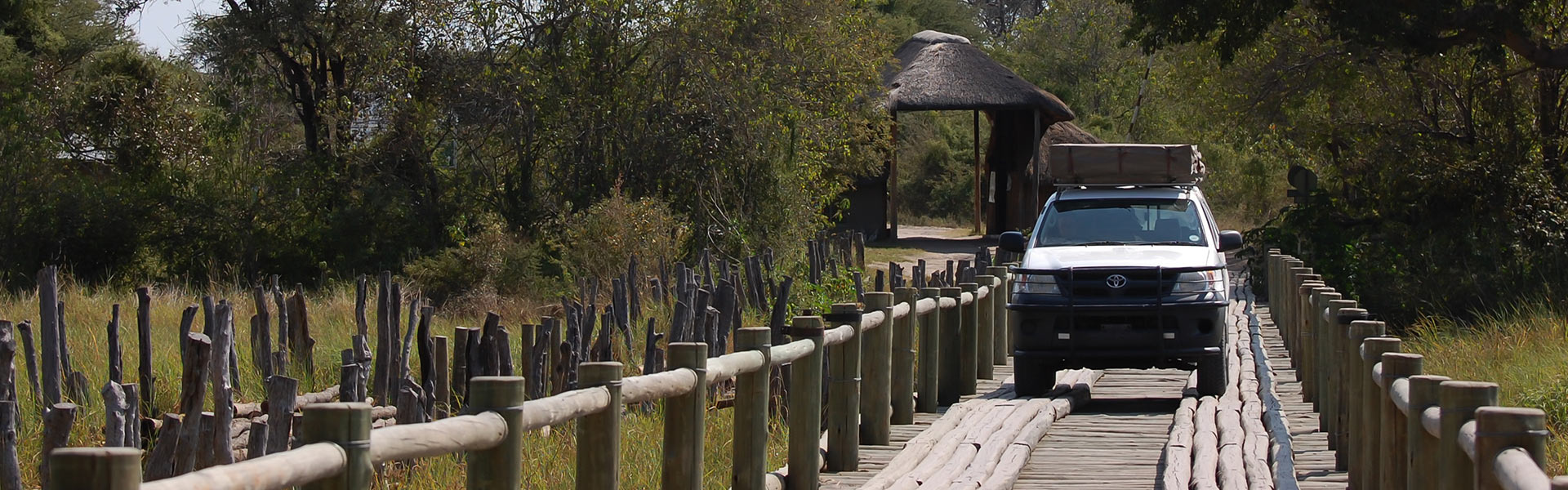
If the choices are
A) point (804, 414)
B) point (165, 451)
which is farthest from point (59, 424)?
point (804, 414)

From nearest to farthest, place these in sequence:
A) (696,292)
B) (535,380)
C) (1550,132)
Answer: (535,380), (696,292), (1550,132)

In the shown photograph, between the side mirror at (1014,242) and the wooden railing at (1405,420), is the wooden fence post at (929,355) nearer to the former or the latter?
the side mirror at (1014,242)

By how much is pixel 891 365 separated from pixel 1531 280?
34.2 feet

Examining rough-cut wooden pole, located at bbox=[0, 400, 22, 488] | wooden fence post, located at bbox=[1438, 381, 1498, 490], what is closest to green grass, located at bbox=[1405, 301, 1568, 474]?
wooden fence post, located at bbox=[1438, 381, 1498, 490]

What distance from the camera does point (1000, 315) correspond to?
13211 mm

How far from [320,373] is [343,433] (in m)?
8.21

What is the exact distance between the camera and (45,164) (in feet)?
67.5

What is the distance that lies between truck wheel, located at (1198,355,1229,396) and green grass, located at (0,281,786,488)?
307cm

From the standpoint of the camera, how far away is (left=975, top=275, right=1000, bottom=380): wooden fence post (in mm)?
11805

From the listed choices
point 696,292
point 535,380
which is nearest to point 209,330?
point 535,380

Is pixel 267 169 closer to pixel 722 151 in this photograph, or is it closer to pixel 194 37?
pixel 194 37

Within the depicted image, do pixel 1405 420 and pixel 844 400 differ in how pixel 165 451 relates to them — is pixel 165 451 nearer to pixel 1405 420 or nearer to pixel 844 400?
pixel 844 400

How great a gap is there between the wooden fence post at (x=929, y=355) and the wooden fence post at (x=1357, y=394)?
288cm

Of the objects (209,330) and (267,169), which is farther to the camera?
(267,169)
